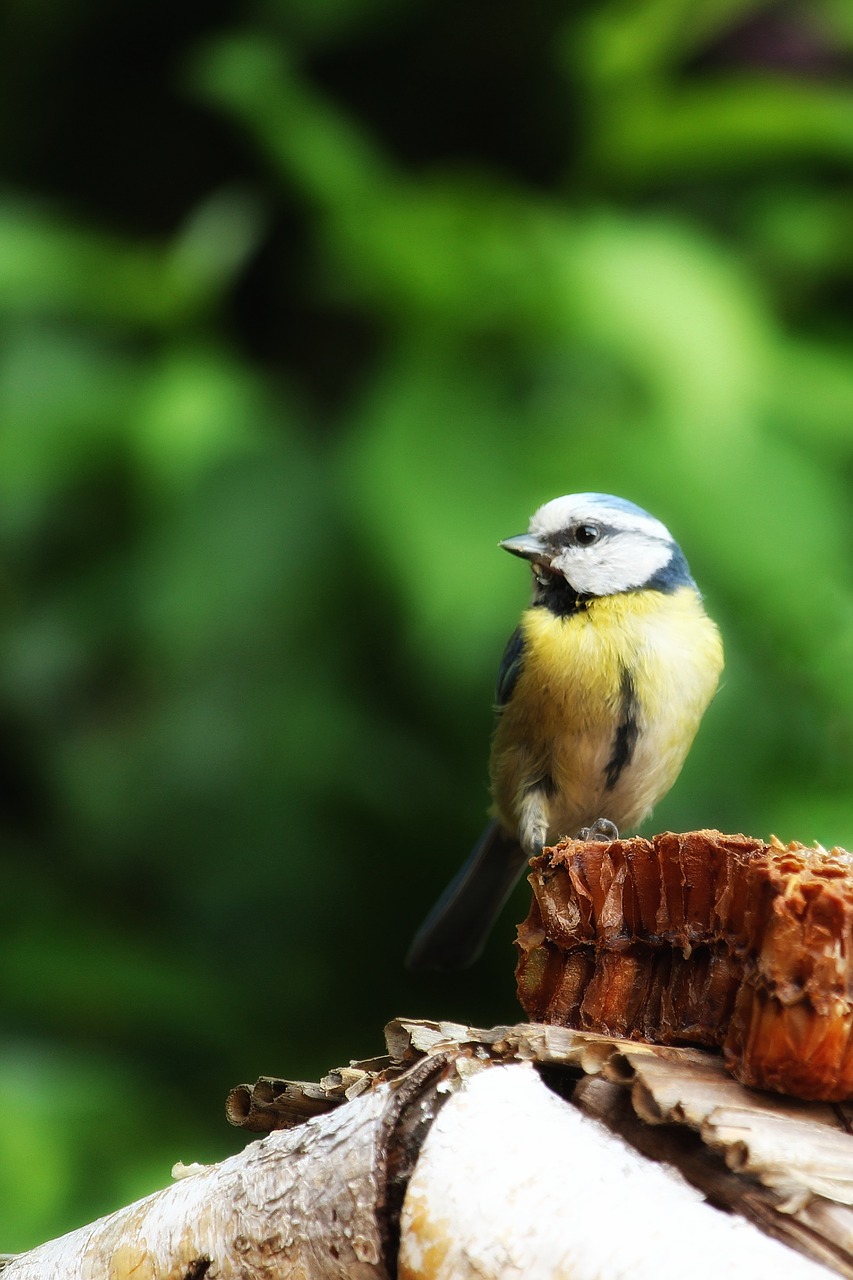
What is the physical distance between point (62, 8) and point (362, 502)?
2248 mm

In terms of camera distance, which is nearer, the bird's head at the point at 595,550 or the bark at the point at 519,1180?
the bark at the point at 519,1180

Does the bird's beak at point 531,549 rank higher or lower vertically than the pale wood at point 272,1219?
higher

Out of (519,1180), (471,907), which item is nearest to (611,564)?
A: (471,907)

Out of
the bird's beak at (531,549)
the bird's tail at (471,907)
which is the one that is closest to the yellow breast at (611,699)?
the bird's beak at (531,549)

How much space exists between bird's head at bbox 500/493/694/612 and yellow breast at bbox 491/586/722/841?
0.04 m

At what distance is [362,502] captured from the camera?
337 cm

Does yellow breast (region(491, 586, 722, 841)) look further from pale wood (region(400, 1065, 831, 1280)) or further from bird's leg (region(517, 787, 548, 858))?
pale wood (region(400, 1065, 831, 1280))

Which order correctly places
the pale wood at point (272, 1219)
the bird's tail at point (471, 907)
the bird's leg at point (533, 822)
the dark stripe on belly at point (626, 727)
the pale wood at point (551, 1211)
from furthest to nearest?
the bird's tail at point (471, 907), the bird's leg at point (533, 822), the dark stripe on belly at point (626, 727), the pale wood at point (272, 1219), the pale wood at point (551, 1211)

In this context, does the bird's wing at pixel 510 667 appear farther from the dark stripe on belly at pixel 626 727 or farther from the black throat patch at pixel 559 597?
the dark stripe on belly at pixel 626 727

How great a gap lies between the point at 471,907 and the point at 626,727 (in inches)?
27.0

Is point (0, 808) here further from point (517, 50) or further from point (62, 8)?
point (517, 50)

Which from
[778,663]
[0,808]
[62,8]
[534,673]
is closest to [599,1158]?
[534,673]

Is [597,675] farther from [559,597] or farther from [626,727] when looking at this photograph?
[559,597]

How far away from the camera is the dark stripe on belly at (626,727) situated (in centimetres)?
245
